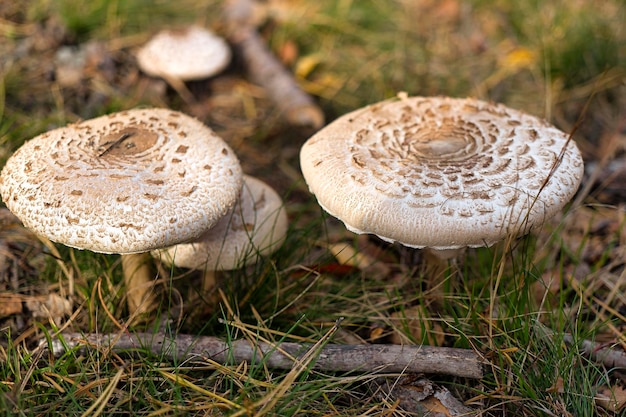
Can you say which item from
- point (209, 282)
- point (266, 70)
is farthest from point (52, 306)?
point (266, 70)

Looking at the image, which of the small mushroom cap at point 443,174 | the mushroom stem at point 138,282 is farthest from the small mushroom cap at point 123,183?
the mushroom stem at point 138,282

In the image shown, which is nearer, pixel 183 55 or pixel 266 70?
pixel 183 55

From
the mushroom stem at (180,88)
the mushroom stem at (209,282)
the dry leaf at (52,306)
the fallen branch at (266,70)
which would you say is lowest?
the dry leaf at (52,306)

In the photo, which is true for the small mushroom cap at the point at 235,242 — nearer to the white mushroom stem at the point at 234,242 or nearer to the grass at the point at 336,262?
the white mushroom stem at the point at 234,242

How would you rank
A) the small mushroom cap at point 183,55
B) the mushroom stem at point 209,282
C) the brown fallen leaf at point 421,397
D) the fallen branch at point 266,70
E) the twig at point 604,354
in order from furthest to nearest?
the small mushroom cap at point 183,55 < the fallen branch at point 266,70 < the mushroom stem at point 209,282 < the twig at point 604,354 < the brown fallen leaf at point 421,397

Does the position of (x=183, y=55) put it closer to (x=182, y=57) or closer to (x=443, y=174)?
(x=182, y=57)
